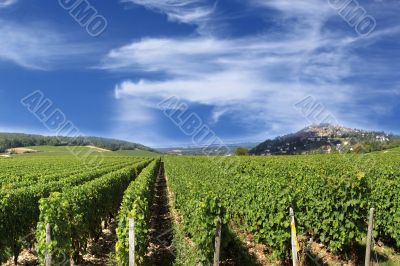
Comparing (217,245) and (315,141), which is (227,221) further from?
(315,141)

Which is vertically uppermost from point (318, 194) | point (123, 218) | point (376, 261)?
point (318, 194)

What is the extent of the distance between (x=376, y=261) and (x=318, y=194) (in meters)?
2.35

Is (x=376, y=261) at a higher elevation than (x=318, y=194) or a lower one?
lower

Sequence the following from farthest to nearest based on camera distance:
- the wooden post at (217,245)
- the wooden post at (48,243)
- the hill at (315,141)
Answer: the hill at (315,141), the wooden post at (217,245), the wooden post at (48,243)

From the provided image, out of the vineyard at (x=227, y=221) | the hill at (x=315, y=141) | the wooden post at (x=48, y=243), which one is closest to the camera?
the wooden post at (x=48, y=243)

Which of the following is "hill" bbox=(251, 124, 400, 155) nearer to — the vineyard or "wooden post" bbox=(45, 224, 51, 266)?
the vineyard

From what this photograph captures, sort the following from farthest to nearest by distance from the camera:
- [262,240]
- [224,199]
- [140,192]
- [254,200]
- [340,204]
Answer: [224,199], [140,192], [254,200], [262,240], [340,204]

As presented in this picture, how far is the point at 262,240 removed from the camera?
12.8 meters

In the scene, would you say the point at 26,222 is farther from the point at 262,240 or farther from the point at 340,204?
the point at 340,204

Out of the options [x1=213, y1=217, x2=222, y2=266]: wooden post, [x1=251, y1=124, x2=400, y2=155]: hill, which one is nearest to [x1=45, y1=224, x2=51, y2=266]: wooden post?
[x1=213, y1=217, x2=222, y2=266]: wooden post

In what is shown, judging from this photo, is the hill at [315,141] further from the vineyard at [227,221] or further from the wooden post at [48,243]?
the wooden post at [48,243]

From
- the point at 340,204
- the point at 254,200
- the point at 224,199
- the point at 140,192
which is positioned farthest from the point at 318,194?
the point at 140,192

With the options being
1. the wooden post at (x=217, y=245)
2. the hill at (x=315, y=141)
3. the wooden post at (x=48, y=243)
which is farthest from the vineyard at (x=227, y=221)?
the hill at (x=315, y=141)

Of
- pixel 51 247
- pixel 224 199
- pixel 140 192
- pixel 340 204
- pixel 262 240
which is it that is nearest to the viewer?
pixel 51 247
